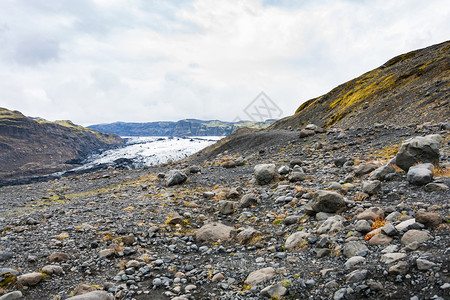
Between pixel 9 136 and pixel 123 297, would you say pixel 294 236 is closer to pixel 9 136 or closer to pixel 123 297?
pixel 123 297

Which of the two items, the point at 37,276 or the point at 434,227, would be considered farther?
the point at 37,276

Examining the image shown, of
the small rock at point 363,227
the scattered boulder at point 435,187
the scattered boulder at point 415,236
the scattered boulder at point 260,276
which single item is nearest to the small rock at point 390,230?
the scattered boulder at point 415,236

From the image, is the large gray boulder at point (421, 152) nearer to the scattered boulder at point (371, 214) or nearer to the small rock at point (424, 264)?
the scattered boulder at point (371, 214)

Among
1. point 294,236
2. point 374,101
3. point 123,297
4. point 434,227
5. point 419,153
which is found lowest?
point 123,297

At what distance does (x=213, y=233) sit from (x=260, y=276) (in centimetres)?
370

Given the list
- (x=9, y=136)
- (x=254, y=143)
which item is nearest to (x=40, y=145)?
(x=9, y=136)

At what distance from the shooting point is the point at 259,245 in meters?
8.09

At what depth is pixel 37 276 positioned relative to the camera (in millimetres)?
6395

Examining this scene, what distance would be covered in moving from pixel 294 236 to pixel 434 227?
360 cm

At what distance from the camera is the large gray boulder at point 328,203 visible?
8.84 meters

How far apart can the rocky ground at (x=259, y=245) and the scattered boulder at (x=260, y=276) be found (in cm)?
3

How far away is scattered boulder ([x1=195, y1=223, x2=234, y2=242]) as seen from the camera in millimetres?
9266

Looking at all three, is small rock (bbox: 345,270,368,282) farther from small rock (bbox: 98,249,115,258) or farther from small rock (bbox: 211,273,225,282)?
small rock (bbox: 98,249,115,258)

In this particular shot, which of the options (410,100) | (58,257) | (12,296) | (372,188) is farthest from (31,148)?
(372,188)
